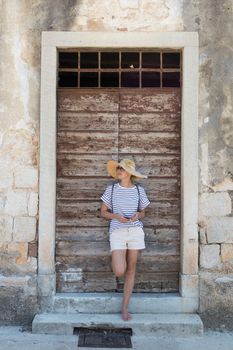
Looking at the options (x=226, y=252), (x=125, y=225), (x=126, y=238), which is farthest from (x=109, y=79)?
(x=226, y=252)

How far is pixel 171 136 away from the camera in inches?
227

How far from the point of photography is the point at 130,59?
5789 mm

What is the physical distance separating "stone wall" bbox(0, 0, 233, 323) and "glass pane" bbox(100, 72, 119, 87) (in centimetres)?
52

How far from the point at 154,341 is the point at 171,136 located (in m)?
2.34

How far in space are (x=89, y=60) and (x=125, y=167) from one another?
1450 mm

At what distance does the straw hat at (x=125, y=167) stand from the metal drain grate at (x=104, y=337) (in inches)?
67.1

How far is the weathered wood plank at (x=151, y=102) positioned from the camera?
5766 mm

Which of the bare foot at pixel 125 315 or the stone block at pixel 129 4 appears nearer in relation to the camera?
the bare foot at pixel 125 315

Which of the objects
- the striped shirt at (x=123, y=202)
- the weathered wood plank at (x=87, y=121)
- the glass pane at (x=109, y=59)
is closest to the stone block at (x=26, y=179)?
the weathered wood plank at (x=87, y=121)

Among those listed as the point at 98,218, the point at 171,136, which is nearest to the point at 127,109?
the point at 171,136

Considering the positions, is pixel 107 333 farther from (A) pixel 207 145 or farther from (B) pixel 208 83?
(B) pixel 208 83

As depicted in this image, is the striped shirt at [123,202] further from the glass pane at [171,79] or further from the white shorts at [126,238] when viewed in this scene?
the glass pane at [171,79]

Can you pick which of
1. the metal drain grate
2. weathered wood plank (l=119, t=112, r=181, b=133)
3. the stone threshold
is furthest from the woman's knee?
weathered wood plank (l=119, t=112, r=181, b=133)

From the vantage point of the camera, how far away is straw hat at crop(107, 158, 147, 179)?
5289 millimetres
